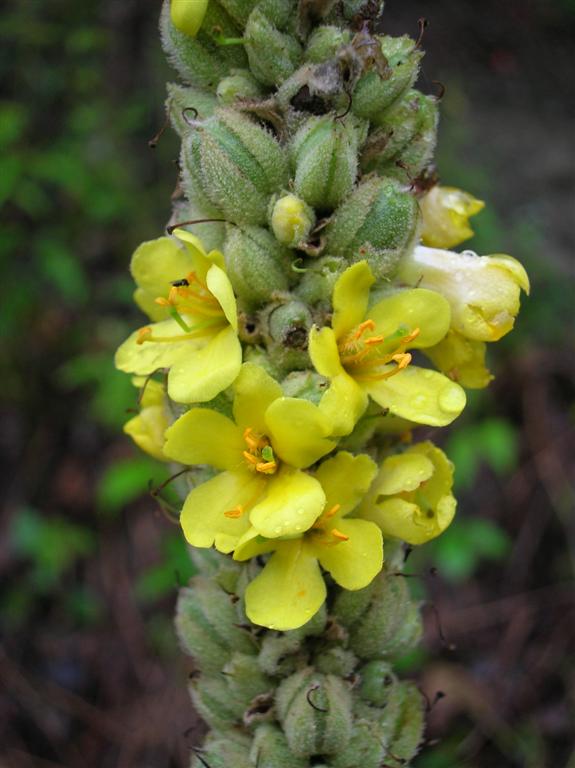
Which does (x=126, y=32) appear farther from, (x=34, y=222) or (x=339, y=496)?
(x=339, y=496)

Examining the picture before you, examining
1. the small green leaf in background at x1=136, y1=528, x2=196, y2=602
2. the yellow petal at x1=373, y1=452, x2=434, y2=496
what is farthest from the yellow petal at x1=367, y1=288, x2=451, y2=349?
the small green leaf in background at x1=136, y1=528, x2=196, y2=602

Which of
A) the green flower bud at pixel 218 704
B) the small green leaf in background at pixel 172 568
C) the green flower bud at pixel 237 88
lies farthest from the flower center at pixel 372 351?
the small green leaf in background at pixel 172 568

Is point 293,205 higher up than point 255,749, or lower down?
higher up

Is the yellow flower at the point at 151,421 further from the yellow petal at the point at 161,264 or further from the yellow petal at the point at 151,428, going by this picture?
the yellow petal at the point at 161,264

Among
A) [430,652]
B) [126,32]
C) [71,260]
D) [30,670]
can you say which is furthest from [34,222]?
[430,652]

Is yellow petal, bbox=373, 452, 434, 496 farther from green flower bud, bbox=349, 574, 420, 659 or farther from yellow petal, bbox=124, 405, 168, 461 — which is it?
yellow petal, bbox=124, 405, 168, 461

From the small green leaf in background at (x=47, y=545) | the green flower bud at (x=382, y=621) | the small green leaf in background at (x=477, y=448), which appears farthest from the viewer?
the small green leaf in background at (x=47, y=545)

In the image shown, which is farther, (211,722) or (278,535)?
(211,722)

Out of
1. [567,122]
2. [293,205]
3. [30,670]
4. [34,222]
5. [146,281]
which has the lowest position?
[30,670]
